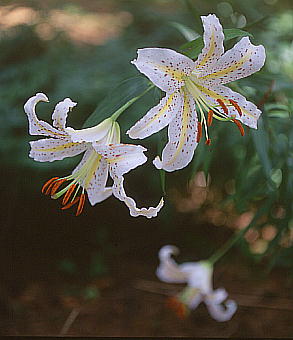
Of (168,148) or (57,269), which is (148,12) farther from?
(168,148)

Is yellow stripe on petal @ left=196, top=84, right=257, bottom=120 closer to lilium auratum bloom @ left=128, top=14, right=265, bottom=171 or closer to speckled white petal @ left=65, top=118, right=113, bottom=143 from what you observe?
lilium auratum bloom @ left=128, top=14, right=265, bottom=171

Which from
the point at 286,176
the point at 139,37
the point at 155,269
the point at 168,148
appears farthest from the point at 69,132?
the point at 139,37

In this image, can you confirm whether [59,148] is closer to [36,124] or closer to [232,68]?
[36,124]

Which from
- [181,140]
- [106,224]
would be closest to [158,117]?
[181,140]

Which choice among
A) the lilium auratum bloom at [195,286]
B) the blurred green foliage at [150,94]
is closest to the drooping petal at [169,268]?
the lilium auratum bloom at [195,286]

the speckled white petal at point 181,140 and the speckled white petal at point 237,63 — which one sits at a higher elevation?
the speckled white petal at point 237,63

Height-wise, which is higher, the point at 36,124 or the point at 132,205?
the point at 36,124

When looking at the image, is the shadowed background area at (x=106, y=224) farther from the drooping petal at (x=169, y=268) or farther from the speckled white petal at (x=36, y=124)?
the speckled white petal at (x=36, y=124)
